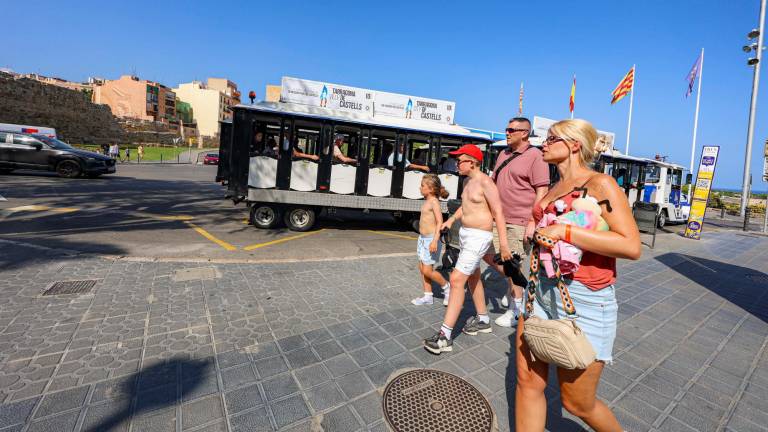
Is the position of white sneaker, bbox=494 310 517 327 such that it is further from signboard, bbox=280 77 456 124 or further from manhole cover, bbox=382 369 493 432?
signboard, bbox=280 77 456 124

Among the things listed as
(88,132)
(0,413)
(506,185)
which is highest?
(88,132)

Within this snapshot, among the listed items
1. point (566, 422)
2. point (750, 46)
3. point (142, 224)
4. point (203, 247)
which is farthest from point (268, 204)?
point (750, 46)

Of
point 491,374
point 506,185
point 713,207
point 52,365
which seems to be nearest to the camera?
point 52,365

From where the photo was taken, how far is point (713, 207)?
2859 cm

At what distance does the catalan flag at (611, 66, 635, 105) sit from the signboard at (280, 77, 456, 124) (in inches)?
688

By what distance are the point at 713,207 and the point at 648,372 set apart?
35.2 m

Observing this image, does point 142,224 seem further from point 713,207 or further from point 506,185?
point 713,207

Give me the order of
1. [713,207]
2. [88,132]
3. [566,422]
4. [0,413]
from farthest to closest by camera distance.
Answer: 1. [88,132]
2. [713,207]
3. [566,422]
4. [0,413]

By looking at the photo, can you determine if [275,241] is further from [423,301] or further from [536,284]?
[536,284]

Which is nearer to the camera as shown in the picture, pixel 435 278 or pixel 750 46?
pixel 435 278

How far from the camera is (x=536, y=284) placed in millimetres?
1958

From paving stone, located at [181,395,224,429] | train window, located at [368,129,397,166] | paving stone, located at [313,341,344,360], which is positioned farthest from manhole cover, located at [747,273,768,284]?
paving stone, located at [181,395,224,429]

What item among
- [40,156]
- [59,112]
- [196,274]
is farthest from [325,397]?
[59,112]

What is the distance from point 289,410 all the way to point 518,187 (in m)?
3.13
